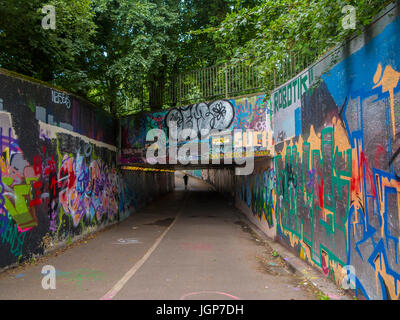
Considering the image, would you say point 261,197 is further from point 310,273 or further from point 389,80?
point 389,80

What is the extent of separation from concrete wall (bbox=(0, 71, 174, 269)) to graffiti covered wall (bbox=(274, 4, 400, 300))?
6429mm

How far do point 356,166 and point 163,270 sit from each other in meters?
4.33

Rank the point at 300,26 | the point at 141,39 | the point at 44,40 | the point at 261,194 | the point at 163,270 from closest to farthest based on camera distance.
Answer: the point at 300,26
the point at 163,270
the point at 44,40
the point at 141,39
the point at 261,194

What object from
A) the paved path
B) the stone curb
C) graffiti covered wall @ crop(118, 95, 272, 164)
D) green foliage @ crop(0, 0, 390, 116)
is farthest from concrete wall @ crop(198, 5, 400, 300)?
graffiti covered wall @ crop(118, 95, 272, 164)

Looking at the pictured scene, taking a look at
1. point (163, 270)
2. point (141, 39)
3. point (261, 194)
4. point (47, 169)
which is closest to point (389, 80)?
point (163, 270)

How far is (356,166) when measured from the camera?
14.8 feet

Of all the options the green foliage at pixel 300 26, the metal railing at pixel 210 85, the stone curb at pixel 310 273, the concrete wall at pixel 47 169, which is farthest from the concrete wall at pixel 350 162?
A: the concrete wall at pixel 47 169

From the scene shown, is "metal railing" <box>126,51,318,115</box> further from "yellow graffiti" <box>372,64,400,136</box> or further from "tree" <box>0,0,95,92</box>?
"yellow graffiti" <box>372,64,400,136</box>

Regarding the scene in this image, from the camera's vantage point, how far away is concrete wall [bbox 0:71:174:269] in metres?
6.64

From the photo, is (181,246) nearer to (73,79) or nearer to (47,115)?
(47,115)

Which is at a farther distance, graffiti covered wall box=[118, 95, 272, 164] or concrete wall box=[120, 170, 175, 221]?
concrete wall box=[120, 170, 175, 221]

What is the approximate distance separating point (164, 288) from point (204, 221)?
8.57 meters

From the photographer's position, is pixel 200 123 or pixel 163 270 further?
pixel 200 123
